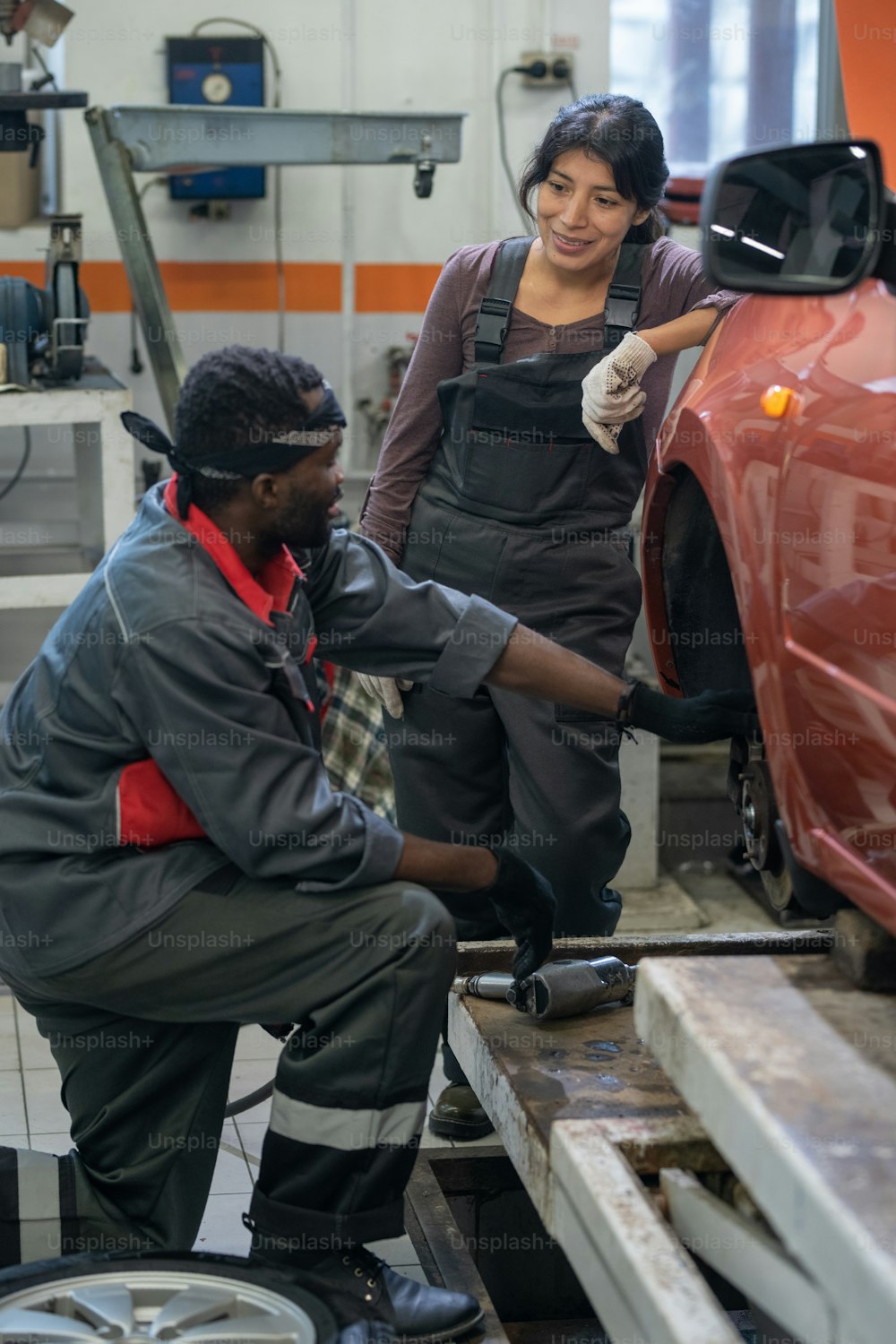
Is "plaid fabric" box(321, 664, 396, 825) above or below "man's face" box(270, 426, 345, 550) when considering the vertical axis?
below

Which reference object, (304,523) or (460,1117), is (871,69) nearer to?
(304,523)

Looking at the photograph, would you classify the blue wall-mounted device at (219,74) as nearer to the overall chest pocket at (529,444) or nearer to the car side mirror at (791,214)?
the overall chest pocket at (529,444)

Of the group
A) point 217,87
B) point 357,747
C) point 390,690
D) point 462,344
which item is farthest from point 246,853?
point 217,87

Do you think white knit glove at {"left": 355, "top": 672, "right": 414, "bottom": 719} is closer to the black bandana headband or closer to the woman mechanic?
the woman mechanic

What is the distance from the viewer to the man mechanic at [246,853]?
2104 millimetres

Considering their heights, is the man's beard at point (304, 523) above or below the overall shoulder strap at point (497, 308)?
below

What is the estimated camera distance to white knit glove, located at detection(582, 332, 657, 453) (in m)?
2.64

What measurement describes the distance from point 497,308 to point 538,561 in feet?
1.51

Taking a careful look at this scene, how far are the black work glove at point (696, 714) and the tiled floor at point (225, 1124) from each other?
0.98 metres

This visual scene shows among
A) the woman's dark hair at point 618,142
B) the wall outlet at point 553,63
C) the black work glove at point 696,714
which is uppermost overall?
the wall outlet at point 553,63

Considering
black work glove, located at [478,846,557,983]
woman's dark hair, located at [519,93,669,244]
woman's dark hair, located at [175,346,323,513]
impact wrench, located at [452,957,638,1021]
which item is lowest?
impact wrench, located at [452,957,638,1021]

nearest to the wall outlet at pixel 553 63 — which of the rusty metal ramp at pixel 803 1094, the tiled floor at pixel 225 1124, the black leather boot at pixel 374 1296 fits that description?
the tiled floor at pixel 225 1124

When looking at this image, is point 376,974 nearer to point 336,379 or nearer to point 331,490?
point 331,490

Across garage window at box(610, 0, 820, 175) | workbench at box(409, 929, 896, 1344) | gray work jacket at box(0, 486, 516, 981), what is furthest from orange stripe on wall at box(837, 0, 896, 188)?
garage window at box(610, 0, 820, 175)
